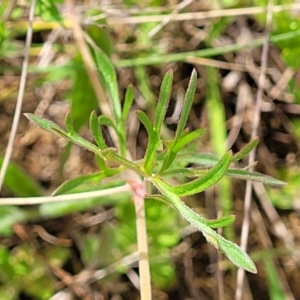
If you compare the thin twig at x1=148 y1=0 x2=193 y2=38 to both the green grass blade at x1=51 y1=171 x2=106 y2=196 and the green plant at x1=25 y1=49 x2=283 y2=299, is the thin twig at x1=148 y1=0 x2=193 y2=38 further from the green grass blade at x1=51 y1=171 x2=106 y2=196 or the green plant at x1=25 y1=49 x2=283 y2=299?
the green grass blade at x1=51 y1=171 x2=106 y2=196

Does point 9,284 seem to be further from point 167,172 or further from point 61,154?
point 167,172

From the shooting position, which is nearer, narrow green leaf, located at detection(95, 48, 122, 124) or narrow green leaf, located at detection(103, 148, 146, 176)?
narrow green leaf, located at detection(103, 148, 146, 176)

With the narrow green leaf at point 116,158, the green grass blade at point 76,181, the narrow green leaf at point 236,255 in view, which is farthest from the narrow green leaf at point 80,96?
the narrow green leaf at point 236,255

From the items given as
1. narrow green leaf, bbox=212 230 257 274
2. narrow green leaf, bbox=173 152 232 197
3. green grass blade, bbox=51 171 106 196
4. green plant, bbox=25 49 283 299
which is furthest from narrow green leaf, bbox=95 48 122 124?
narrow green leaf, bbox=212 230 257 274

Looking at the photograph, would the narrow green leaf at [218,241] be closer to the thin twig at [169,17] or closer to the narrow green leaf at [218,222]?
the narrow green leaf at [218,222]

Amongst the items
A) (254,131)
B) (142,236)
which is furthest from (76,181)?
(254,131)

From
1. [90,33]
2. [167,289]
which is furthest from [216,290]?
[90,33]

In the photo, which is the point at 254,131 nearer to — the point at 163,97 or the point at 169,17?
the point at 169,17
